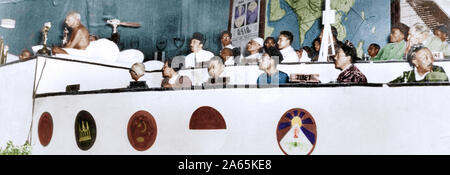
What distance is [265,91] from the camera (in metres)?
3.99

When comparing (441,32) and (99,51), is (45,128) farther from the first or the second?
(441,32)

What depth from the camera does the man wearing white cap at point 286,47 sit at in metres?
6.12

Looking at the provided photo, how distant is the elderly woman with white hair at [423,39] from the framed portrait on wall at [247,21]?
2844 mm

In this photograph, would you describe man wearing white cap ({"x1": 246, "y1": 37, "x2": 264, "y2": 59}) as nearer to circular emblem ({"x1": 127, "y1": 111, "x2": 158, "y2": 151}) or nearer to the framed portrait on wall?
the framed portrait on wall

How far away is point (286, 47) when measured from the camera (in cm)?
624

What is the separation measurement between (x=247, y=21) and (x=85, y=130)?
4269mm

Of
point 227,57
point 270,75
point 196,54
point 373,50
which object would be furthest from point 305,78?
point 373,50

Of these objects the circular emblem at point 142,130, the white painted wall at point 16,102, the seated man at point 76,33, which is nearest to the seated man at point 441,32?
the circular emblem at point 142,130

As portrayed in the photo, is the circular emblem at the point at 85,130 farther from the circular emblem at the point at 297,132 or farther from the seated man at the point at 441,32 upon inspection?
the seated man at the point at 441,32

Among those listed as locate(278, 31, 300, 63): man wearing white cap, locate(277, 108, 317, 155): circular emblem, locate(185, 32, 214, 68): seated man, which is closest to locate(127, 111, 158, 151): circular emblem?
locate(277, 108, 317, 155): circular emblem

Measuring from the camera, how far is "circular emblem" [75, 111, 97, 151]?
187 inches

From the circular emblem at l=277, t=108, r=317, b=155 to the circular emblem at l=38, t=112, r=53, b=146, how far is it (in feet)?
9.05

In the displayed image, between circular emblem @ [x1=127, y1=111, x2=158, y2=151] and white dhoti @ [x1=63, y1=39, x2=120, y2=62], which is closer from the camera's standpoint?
circular emblem @ [x1=127, y1=111, x2=158, y2=151]
